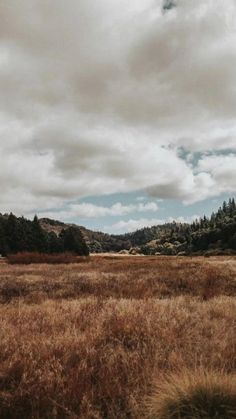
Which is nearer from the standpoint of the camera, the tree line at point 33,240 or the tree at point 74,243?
the tree line at point 33,240

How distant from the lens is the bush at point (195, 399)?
3865 mm

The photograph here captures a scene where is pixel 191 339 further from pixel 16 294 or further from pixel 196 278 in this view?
pixel 196 278

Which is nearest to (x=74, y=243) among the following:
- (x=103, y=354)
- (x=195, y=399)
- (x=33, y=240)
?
(x=33, y=240)

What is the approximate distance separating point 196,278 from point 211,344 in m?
12.2

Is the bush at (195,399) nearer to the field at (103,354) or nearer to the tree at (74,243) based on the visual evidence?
the field at (103,354)

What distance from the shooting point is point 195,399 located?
4.03m

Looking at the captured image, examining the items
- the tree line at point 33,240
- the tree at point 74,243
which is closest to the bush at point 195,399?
the tree line at point 33,240

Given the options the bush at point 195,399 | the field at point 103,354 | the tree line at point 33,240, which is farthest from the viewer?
the tree line at point 33,240

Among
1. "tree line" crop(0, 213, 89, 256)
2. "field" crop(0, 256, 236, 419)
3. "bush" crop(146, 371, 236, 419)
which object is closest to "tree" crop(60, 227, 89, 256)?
"tree line" crop(0, 213, 89, 256)

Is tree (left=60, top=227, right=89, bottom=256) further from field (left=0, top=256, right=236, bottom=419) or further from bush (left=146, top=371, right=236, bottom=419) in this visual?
bush (left=146, top=371, right=236, bottom=419)

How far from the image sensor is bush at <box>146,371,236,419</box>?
12.7 feet

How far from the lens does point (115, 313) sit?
827 centimetres

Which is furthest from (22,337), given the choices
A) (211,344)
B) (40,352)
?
(211,344)

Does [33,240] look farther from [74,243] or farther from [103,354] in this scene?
[103,354]
